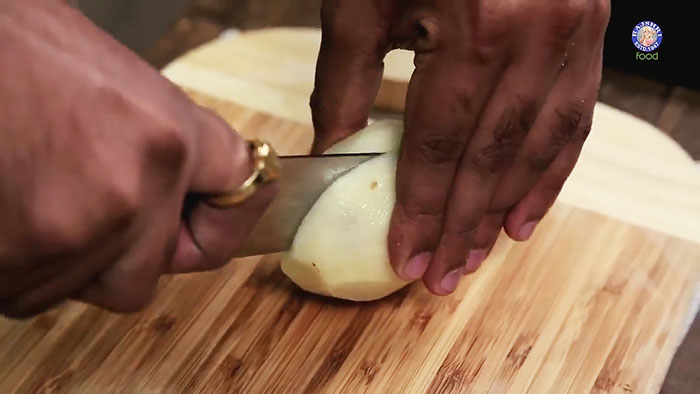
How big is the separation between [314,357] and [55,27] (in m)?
0.58

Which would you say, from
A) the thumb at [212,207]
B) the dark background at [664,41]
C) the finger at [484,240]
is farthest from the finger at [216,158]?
the dark background at [664,41]

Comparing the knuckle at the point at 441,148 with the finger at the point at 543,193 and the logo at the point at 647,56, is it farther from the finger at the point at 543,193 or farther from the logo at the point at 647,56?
the logo at the point at 647,56

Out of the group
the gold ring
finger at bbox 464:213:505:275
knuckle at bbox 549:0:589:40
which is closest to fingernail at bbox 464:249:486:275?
finger at bbox 464:213:505:275

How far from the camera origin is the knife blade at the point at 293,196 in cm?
94

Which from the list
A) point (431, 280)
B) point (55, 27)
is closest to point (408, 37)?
point (431, 280)

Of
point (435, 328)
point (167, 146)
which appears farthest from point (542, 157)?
point (167, 146)

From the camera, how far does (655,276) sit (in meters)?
1.12

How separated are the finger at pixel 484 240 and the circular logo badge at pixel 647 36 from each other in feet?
2.34

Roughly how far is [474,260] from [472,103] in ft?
0.88

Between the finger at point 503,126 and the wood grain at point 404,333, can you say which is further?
the wood grain at point 404,333

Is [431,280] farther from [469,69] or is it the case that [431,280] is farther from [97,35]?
[97,35]

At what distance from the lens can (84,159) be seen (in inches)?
22.3

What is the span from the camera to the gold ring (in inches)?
28.0

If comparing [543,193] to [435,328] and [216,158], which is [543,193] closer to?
[435,328]
